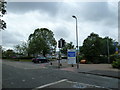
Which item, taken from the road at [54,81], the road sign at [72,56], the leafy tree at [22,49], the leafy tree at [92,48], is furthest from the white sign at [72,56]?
the leafy tree at [22,49]

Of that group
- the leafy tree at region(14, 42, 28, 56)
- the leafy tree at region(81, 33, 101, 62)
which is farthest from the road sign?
the leafy tree at region(14, 42, 28, 56)

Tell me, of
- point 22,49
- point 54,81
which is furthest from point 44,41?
point 54,81

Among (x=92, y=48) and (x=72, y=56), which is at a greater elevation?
(x=92, y=48)

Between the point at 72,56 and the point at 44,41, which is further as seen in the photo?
the point at 44,41

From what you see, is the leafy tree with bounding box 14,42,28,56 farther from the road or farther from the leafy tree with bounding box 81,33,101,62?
the road

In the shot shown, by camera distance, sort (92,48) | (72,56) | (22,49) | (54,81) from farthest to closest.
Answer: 1. (22,49)
2. (92,48)
3. (72,56)
4. (54,81)

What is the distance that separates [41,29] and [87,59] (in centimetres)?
3048

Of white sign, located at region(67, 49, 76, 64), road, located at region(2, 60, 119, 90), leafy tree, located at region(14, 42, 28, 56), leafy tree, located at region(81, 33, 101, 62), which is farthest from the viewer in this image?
leafy tree, located at region(14, 42, 28, 56)

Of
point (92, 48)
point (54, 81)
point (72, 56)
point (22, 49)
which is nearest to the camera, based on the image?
point (54, 81)

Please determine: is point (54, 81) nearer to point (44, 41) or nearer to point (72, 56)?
point (72, 56)

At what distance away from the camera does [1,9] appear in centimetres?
1232

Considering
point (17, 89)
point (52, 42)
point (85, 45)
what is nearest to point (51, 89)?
point (17, 89)

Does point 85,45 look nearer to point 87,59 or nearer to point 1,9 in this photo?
point 87,59

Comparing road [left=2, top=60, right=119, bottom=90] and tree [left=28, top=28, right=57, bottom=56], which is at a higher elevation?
tree [left=28, top=28, right=57, bottom=56]
